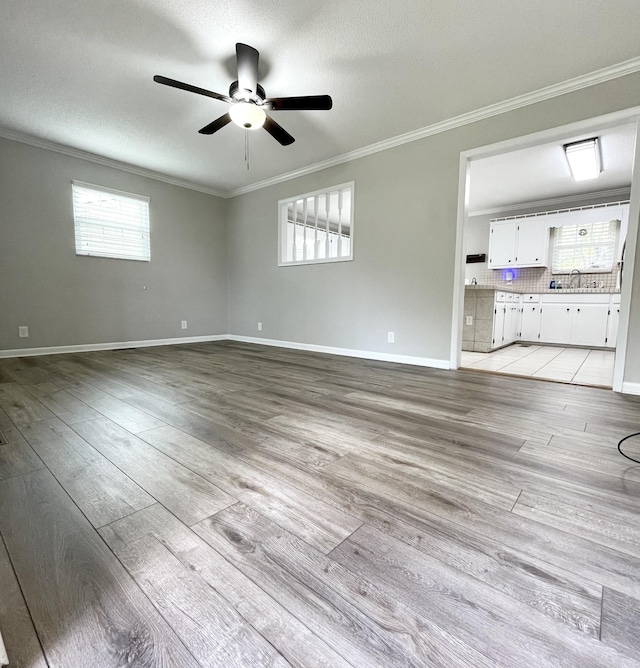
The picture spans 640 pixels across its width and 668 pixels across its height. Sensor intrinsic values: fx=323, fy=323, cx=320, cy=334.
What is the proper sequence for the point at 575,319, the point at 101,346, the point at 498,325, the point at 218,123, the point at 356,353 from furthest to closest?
the point at 575,319 < the point at 498,325 < the point at 101,346 < the point at 356,353 < the point at 218,123

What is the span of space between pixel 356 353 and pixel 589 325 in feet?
13.1

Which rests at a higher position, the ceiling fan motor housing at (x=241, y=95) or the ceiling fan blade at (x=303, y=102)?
the ceiling fan motor housing at (x=241, y=95)

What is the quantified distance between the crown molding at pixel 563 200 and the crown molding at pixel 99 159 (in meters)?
5.15

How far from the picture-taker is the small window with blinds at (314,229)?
14.3 ft

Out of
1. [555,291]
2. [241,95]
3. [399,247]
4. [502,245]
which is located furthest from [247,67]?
[555,291]

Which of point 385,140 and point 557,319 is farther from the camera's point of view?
point 557,319

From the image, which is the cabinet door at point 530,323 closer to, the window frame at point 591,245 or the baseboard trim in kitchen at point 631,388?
the window frame at point 591,245

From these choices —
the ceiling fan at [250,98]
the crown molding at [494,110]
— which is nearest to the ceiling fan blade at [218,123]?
the ceiling fan at [250,98]

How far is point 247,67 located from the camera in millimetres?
2328

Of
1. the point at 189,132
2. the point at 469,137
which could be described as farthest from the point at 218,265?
the point at 469,137

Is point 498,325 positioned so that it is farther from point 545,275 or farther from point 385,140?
point 385,140

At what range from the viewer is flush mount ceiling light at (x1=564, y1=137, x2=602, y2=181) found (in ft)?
11.5

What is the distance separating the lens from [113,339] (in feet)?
14.8

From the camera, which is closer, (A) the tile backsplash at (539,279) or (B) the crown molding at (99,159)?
(B) the crown molding at (99,159)
